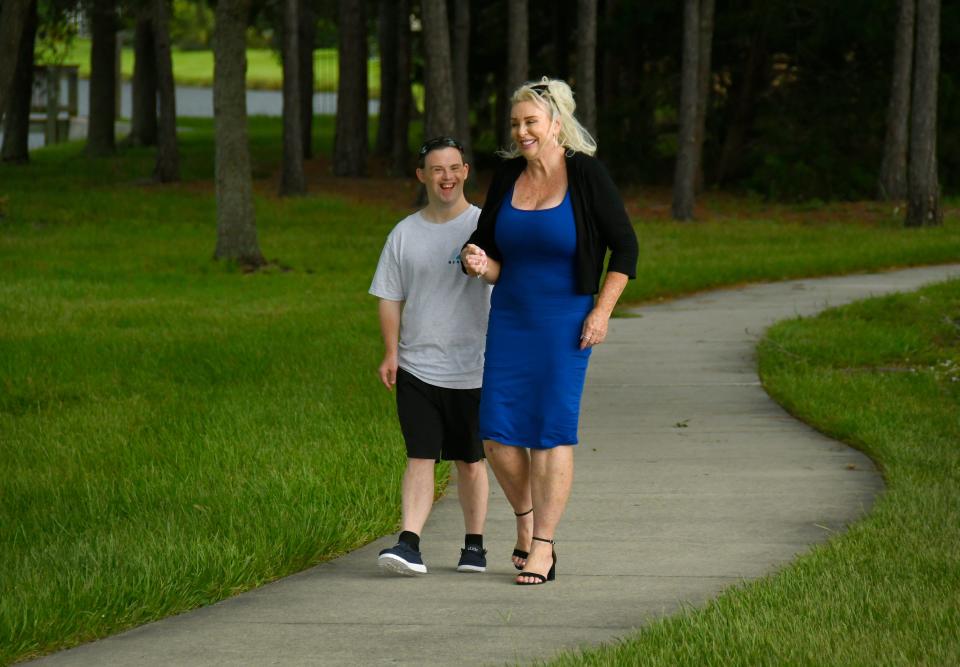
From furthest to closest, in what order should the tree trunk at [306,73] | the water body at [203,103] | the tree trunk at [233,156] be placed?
1. the water body at [203,103]
2. the tree trunk at [306,73]
3. the tree trunk at [233,156]

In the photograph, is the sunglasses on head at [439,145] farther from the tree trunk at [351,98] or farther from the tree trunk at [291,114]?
the tree trunk at [351,98]

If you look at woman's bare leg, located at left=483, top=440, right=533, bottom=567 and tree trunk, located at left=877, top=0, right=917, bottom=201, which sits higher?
tree trunk, located at left=877, top=0, right=917, bottom=201

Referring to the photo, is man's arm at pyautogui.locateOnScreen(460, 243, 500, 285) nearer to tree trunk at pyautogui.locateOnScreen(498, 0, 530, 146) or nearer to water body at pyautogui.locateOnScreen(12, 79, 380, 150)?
tree trunk at pyautogui.locateOnScreen(498, 0, 530, 146)

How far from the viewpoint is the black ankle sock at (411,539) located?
21.5ft

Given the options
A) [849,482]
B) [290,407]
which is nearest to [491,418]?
[849,482]

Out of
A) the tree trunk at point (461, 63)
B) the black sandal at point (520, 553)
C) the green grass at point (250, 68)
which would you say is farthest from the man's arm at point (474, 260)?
the green grass at point (250, 68)

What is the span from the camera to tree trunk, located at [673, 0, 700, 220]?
2872cm

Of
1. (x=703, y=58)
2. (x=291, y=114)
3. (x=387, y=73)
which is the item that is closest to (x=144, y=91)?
(x=387, y=73)

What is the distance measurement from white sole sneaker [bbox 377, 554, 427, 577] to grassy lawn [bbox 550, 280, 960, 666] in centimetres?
126

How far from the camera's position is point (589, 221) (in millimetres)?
6273

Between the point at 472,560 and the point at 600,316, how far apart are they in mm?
1178

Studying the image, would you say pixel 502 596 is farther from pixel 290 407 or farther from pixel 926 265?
pixel 926 265

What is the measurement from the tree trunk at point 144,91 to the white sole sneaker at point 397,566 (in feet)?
147

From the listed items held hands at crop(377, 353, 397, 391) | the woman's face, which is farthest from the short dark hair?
held hands at crop(377, 353, 397, 391)
